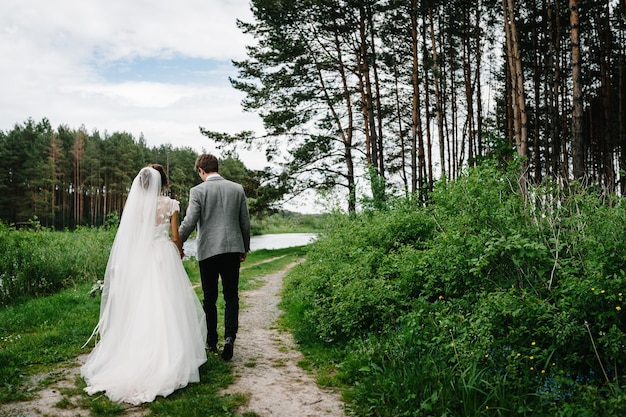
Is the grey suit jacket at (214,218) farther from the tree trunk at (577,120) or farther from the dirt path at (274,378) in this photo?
the tree trunk at (577,120)

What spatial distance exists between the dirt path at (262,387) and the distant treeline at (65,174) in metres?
39.9

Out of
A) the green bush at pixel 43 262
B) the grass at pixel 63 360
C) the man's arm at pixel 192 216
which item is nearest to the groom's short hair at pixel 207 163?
the man's arm at pixel 192 216

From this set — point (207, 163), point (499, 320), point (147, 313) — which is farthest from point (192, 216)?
point (499, 320)

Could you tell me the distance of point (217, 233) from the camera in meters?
4.89

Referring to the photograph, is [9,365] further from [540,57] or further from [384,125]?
[540,57]

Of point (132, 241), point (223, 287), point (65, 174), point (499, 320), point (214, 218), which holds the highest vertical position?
point (65, 174)

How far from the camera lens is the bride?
3982mm

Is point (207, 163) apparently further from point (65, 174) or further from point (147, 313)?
point (65, 174)

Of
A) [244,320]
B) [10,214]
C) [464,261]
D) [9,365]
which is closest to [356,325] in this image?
[464,261]

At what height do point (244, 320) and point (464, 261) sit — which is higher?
point (464, 261)

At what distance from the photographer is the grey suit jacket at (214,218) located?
4875 mm

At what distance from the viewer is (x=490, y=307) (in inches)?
149

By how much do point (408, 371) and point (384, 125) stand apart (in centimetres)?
1943

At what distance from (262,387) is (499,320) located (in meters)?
2.18
